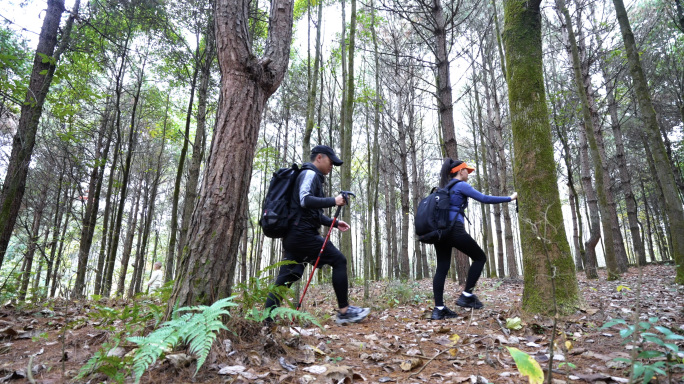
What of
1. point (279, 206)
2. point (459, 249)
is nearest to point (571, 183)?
point (459, 249)

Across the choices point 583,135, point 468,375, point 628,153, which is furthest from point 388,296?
point 628,153

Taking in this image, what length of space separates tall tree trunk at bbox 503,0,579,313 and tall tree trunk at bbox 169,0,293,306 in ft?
9.32

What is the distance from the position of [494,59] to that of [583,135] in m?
4.49

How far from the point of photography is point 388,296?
21.1ft

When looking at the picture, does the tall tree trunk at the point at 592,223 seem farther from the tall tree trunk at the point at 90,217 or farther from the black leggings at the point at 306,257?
the tall tree trunk at the point at 90,217

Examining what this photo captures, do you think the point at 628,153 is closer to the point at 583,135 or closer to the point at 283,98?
the point at 583,135

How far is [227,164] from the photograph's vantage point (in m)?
2.94

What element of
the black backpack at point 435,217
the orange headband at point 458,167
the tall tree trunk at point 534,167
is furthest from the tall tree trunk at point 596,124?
the black backpack at point 435,217

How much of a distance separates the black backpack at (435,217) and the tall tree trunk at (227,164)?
2.40 m

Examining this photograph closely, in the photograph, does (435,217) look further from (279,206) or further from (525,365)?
(525,365)

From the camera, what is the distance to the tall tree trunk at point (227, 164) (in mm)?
2697

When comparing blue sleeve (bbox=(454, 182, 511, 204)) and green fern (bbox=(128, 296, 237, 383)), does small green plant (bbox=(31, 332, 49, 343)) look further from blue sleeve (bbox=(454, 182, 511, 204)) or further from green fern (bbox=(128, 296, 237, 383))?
blue sleeve (bbox=(454, 182, 511, 204))

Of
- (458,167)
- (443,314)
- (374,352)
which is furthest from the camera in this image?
(458,167)

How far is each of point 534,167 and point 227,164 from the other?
3.29 m
